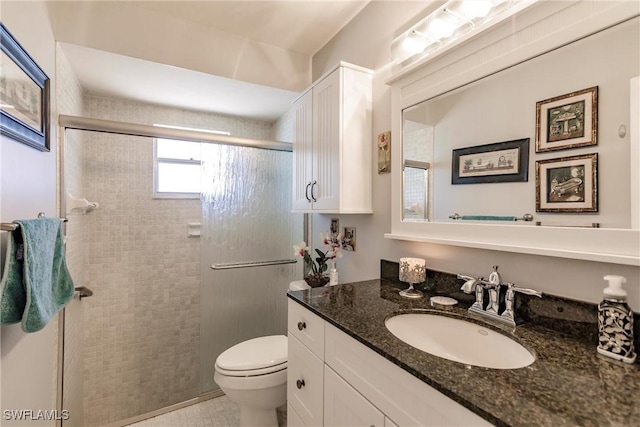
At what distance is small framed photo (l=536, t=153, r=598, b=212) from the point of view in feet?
2.75

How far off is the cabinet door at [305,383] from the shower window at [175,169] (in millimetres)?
1720

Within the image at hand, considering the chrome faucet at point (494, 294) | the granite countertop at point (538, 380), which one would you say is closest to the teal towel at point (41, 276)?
the granite countertop at point (538, 380)

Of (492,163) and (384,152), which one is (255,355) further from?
(492,163)

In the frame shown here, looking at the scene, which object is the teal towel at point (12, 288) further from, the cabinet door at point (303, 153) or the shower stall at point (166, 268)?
the cabinet door at point (303, 153)

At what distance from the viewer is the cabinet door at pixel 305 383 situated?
1.08m

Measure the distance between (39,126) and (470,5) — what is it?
1877 mm

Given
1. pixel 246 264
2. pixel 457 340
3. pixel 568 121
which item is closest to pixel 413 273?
pixel 457 340

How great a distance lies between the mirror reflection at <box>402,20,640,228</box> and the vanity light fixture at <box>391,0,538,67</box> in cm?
18

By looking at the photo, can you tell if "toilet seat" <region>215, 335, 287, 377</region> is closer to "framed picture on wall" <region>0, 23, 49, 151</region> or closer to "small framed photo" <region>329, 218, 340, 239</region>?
"small framed photo" <region>329, 218, 340, 239</region>

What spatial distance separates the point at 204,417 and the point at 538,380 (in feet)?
6.97

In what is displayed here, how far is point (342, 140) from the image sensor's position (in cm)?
157

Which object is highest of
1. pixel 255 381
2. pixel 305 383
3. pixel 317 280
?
pixel 317 280

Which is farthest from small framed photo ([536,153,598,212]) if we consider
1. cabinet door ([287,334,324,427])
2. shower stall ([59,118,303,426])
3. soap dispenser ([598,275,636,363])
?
shower stall ([59,118,303,426])

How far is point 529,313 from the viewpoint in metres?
0.96
